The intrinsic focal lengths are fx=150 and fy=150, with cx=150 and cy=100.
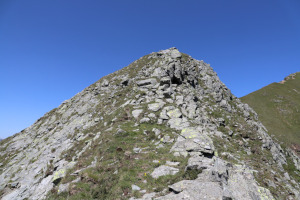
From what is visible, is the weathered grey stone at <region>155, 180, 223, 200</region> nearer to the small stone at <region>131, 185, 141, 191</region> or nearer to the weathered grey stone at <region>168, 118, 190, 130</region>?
the small stone at <region>131, 185, 141, 191</region>

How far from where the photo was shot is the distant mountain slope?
2347 inches

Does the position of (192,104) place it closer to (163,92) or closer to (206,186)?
(163,92)

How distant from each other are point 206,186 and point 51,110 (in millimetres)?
50534

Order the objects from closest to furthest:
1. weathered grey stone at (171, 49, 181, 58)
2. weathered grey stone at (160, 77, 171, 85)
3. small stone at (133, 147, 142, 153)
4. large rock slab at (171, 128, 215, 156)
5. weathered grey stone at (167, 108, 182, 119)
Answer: large rock slab at (171, 128, 215, 156), small stone at (133, 147, 142, 153), weathered grey stone at (167, 108, 182, 119), weathered grey stone at (160, 77, 171, 85), weathered grey stone at (171, 49, 181, 58)

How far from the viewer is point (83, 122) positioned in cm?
3056

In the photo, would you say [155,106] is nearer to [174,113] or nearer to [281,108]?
[174,113]

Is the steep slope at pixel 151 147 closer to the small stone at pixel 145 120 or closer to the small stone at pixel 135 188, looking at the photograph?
the small stone at pixel 135 188

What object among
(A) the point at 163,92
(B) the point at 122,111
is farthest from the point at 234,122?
(B) the point at 122,111

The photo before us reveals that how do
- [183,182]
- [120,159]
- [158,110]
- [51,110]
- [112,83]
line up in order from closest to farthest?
[183,182]
[120,159]
[158,110]
[112,83]
[51,110]

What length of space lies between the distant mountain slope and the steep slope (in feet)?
122

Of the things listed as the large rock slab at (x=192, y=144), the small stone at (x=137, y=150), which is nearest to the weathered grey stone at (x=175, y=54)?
the large rock slab at (x=192, y=144)

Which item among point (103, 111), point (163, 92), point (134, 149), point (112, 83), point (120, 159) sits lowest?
point (120, 159)

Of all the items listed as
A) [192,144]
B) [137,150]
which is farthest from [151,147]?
[192,144]

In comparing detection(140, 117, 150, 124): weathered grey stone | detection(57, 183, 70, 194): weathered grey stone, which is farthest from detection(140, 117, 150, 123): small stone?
detection(57, 183, 70, 194): weathered grey stone
